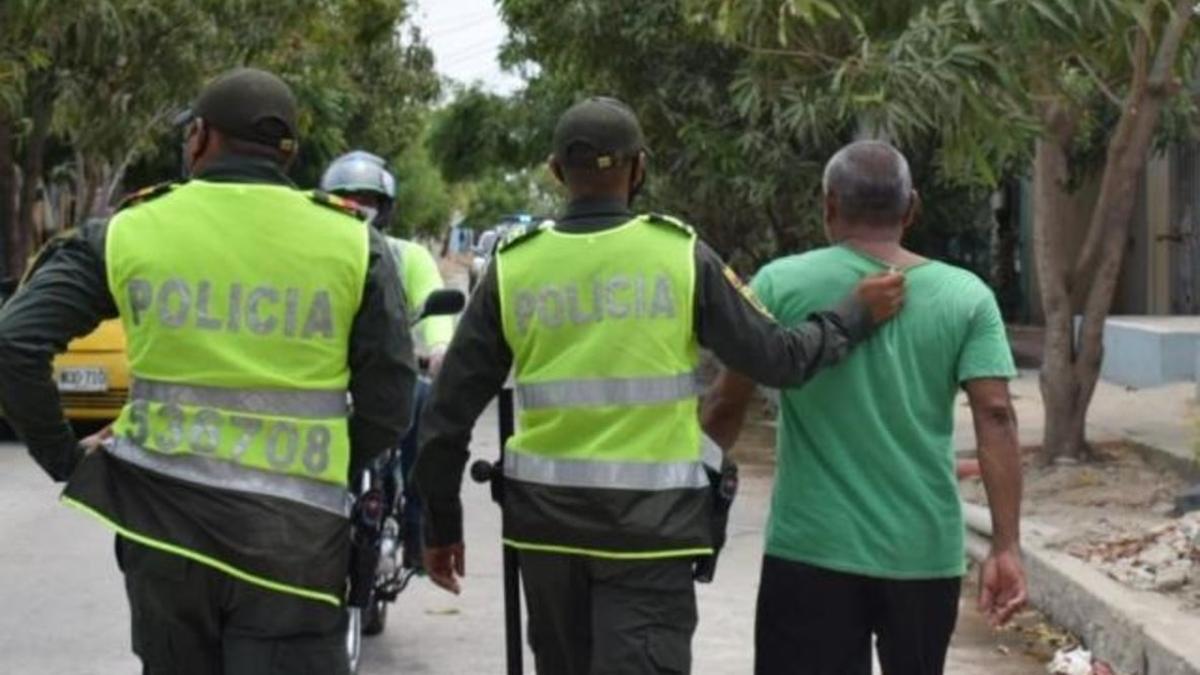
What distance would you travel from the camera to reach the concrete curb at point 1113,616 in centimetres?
777

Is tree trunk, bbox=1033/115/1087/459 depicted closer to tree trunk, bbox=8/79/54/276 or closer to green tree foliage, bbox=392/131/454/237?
tree trunk, bbox=8/79/54/276

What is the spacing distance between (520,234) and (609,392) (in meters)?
0.45

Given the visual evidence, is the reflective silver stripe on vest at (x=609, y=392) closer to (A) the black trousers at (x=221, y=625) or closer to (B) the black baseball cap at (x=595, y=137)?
(B) the black baseball cap at (x=595, y=137)

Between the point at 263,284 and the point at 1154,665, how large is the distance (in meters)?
4.40

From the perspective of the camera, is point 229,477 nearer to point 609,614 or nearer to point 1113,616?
point 609,614

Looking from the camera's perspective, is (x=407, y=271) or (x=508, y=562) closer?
(x=508, y=562)

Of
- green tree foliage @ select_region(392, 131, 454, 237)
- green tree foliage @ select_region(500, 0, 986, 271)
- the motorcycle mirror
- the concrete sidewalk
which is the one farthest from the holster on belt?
green tree foliage @ select_region(392, 131, 454, 237)

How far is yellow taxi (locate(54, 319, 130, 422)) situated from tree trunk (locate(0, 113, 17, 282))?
966 cm

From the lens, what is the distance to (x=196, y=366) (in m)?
4.55

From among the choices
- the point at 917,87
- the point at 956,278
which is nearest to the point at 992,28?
the point at 917,87

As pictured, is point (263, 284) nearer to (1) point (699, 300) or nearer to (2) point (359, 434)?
(2) point (359, 434)

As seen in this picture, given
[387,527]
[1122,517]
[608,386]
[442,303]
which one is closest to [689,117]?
[1122,517]

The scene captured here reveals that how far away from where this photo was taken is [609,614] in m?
4.93

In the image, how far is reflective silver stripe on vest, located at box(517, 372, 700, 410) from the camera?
16.3 ft
